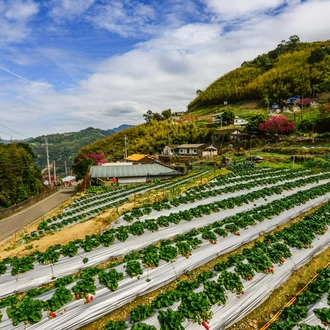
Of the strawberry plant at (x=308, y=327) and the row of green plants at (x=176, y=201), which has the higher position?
the row of green plants at (x=176, y=201)

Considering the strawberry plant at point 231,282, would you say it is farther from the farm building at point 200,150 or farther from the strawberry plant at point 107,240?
the farm building at point 200,150

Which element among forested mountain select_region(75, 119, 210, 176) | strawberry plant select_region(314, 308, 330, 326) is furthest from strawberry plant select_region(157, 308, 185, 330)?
forested mountain select_region(75, 119, 210, 176)

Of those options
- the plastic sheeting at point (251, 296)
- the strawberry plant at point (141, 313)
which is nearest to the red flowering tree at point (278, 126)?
the plastic sheeting at point (251, 296)

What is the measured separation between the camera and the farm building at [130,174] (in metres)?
33.4

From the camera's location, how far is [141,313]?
5.22 m

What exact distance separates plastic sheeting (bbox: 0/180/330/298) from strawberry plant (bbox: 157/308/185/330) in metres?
2.61

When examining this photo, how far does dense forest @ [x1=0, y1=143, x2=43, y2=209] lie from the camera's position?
94.7ft

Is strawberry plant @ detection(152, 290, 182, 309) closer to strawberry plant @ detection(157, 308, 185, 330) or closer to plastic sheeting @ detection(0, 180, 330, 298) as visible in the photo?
strawberry plant @ detection(157, 308, 185, 330)

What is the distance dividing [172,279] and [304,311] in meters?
3.66

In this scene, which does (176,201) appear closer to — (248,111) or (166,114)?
(166,114)

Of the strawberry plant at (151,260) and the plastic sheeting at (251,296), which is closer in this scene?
the plastic sheeting at (251,296)

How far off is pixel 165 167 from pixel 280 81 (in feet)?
187

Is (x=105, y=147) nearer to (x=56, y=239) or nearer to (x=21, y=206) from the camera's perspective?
(x=21, y=206)

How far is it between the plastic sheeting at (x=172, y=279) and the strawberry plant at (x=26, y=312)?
115mm
